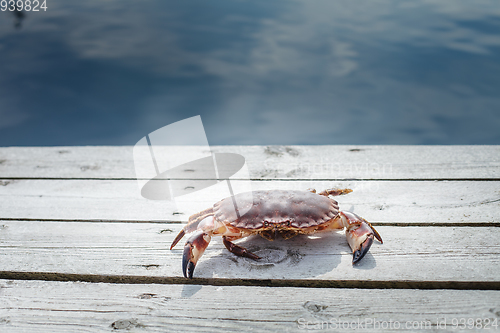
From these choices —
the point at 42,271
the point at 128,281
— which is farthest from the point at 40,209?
the point at 128,281

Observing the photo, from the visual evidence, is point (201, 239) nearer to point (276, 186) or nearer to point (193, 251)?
point (193, 251)

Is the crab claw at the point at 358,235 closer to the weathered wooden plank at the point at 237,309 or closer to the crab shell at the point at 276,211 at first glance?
the crab shell at the point at 276,211

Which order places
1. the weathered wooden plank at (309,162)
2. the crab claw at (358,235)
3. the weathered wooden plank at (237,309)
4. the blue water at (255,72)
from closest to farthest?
the weathered wooden plank at (237,309), the crab claw at (358,235), the weathered wooden plank at (309,162), the blue water at (255,72)

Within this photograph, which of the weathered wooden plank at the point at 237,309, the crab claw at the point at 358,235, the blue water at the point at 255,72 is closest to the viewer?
the weathered wooden plank at the point at 237,309

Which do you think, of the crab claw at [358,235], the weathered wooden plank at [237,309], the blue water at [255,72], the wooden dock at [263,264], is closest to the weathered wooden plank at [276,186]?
the wooden dock at [263,264]

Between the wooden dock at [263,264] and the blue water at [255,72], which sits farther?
the blue water at [255,72]

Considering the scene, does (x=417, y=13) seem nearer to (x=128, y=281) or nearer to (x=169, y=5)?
(x=169, y=5)
